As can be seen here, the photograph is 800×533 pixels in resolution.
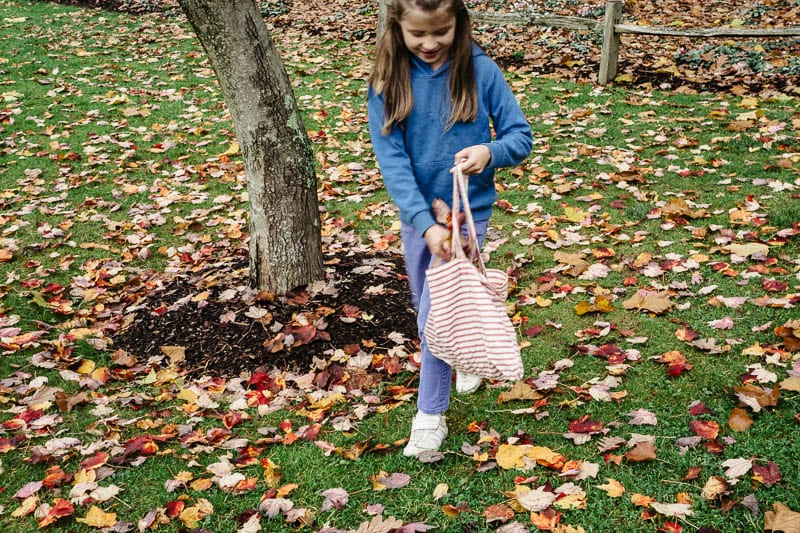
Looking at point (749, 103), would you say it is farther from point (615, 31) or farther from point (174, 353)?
point (174, 353)

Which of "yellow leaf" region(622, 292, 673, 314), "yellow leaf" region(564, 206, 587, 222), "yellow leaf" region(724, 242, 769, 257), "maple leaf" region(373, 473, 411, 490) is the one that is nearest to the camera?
"maple leaf" region(373, 473, 411, 490)

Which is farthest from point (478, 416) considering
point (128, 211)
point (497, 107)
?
point (128, 211)

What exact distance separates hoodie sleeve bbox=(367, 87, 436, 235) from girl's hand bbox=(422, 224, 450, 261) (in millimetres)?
25

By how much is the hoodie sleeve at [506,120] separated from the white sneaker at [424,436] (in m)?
1.11

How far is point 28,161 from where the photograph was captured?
6789 millimetres

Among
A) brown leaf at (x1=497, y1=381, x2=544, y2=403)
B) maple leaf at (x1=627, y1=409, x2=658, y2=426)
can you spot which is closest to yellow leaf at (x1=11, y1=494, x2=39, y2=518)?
brown leaf at (x1=497, y1=381, x2=544, y2=403)

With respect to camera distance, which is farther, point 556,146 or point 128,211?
point 556,146

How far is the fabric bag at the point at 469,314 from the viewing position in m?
2.23

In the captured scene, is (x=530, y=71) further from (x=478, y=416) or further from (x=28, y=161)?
(x=478, y=416)

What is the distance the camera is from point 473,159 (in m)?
2.23

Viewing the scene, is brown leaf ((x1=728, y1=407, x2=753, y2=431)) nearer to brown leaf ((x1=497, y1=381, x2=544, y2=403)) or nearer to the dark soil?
brown leaf ((x1=497, y1=381, x2=544, y2=403))

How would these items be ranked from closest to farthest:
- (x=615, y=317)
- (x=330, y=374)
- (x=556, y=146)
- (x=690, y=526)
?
(x=690, y=526)
(x=330, y=374)
(x=615, y=317)
(x=556, y=146)

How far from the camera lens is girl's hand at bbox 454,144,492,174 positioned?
2236 millimetres

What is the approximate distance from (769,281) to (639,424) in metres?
1.58
